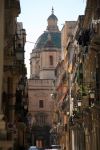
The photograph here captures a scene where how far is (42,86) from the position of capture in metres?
100

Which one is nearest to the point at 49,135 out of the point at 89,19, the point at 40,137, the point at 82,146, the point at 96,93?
the point at 40,137

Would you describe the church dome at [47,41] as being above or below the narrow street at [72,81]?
above

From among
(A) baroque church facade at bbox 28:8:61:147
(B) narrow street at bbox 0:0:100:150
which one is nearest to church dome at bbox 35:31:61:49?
(A) baroque church facade at bbox 28:8:61:147

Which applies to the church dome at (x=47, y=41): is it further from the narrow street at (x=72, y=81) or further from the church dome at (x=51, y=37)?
the narrow street at (x=72, y=81)

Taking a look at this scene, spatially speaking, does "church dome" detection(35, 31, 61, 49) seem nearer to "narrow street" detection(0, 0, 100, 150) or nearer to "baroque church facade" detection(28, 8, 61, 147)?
"baroque church facade" detection(28, 8, 61, 147)

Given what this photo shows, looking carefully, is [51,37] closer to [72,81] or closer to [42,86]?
[42,86]

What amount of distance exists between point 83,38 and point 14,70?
10.7 metres

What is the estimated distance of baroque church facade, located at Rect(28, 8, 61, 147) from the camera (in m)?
97.8

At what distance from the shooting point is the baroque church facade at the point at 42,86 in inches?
3851

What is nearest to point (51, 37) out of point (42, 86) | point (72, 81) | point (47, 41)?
point (47, 41)

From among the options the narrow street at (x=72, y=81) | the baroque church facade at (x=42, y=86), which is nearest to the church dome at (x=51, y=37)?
the baroque church facade at (x=42, y=86)

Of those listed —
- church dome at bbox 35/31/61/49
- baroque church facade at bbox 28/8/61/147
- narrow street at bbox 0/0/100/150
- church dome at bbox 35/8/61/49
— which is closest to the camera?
narrow street at bbox 0/0/100/150

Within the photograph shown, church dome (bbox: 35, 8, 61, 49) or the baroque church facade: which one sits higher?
church dome (bbox: 35, 8, 61, 49)

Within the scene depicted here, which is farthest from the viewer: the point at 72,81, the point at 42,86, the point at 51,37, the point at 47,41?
the point at 51,37
